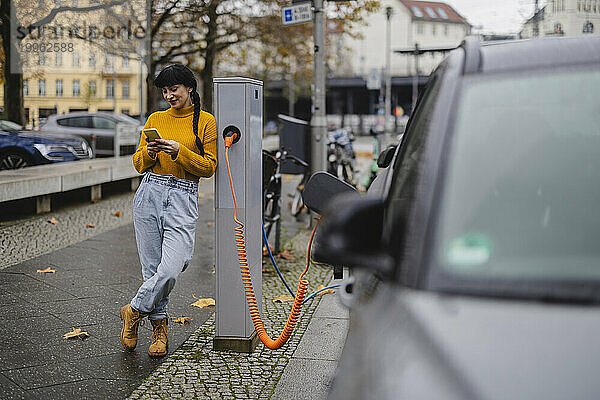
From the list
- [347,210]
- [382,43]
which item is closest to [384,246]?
[347,210]

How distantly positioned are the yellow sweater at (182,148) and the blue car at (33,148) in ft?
36.5

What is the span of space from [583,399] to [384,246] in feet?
2.66

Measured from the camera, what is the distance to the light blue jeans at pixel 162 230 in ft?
15.3

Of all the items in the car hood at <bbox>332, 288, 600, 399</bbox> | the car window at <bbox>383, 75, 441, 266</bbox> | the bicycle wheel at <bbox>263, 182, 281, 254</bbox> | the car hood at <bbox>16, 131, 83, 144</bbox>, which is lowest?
the bicycle wheel at <bbox>263, 182, 281, 254</bbox>

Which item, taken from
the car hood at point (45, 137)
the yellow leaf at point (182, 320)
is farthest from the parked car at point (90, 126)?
the yellow leaf at point (182, 320)

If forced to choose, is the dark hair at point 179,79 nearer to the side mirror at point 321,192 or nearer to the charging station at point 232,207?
the charging station at point 232,207

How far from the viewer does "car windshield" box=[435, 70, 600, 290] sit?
2.02 metres

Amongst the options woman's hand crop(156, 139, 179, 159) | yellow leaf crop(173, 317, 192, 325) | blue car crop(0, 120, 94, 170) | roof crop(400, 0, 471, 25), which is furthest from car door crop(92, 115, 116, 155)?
roof crop(400, 0, 471, 25)

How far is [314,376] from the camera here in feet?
14.7

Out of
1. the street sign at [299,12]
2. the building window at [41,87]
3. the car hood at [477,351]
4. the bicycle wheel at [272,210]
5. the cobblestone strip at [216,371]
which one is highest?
the street sign at [299,12]

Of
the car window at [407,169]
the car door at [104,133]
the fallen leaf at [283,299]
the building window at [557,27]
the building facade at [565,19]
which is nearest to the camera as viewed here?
the car window at [407,169]

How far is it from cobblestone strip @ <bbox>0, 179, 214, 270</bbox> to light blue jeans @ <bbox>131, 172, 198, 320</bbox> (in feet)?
10.8

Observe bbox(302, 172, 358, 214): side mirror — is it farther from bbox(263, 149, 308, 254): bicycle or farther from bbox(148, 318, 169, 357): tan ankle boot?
bbox(263, 149, 308, 254): bicycle

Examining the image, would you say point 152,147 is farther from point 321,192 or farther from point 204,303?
point 204,303
